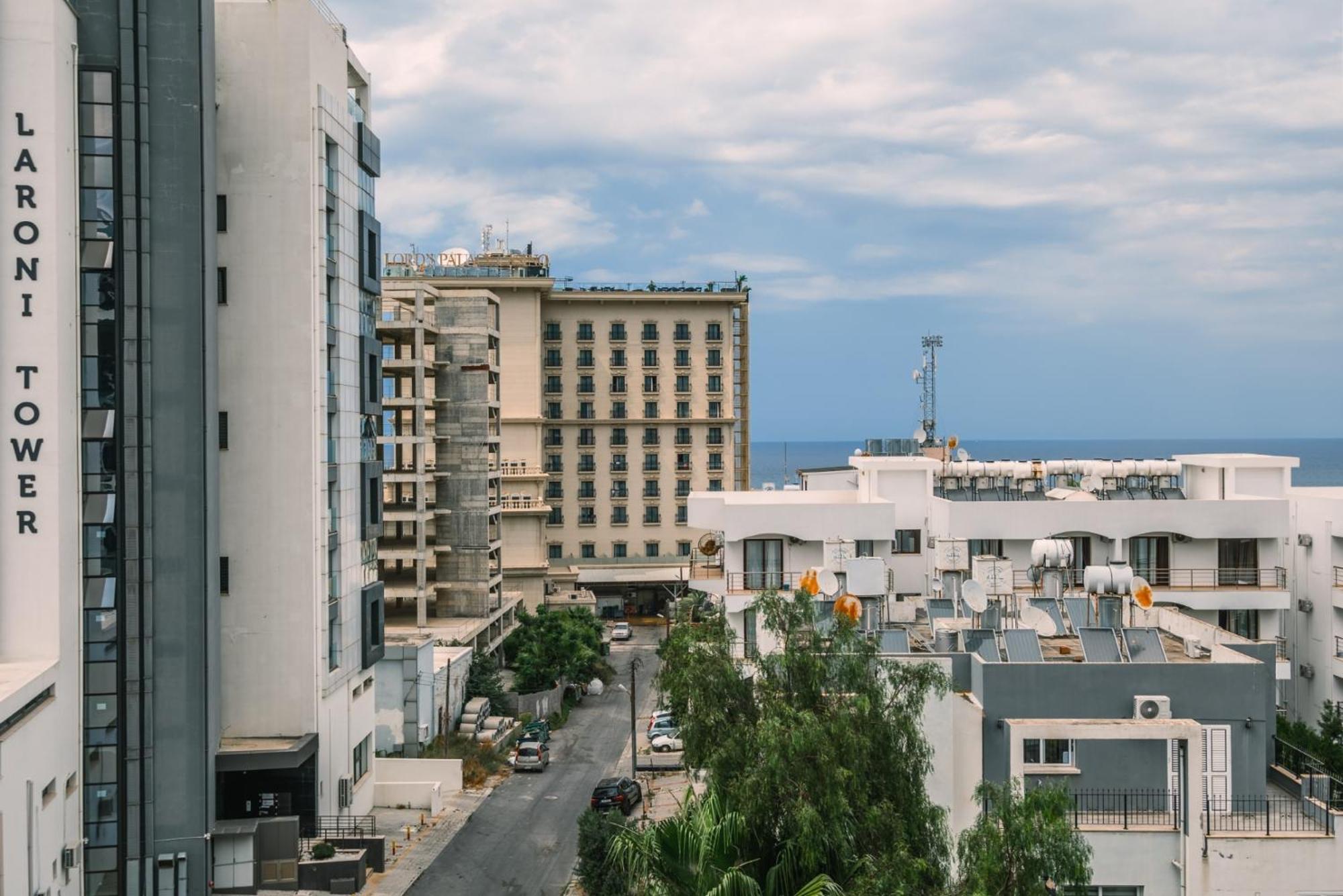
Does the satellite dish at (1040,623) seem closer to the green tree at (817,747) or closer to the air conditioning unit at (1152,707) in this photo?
the air conditioning unit at (1152,707)

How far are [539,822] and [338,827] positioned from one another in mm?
8630

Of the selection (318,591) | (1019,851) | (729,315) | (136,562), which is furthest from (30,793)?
(729,315)

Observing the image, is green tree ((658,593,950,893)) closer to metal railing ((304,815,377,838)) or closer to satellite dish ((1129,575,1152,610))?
satellite dish ((1129,575,1152,610))

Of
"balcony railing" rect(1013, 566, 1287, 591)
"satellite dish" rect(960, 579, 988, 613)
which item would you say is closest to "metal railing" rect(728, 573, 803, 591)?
"balcony railing" rect(1013, 566, 1287, 591)

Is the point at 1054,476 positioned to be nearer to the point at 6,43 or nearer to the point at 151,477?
the point at 151,477

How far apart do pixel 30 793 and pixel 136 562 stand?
27.2ft

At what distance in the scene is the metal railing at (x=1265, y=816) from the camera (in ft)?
77.3

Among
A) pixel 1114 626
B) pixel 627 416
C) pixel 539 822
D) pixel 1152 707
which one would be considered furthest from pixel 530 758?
pixel 627 416

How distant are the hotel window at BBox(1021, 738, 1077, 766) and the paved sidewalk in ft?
70.3

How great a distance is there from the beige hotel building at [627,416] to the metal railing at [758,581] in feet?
186

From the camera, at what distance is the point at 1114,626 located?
107 ft

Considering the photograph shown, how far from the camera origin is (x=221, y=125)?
130 feet

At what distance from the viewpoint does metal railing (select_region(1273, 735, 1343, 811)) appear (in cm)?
2566

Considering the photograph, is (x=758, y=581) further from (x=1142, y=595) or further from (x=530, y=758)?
(x=530, y=758)
